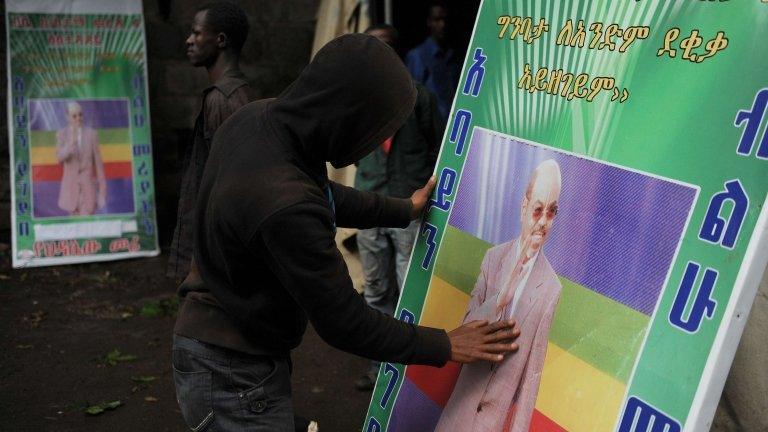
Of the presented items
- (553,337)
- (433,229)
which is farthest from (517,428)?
(433,229)

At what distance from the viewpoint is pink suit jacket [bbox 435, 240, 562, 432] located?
74.1 inches

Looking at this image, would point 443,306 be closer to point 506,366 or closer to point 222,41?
point 506,366

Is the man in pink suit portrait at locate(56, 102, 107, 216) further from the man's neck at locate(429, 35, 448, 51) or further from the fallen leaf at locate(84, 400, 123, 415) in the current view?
the man's neck at locate(429, 35, 448, 51)

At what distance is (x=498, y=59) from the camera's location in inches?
87.4

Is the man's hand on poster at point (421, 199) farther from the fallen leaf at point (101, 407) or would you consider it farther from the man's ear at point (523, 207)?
the fallen leaf at point (101, 407)

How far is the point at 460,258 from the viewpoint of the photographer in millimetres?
2223

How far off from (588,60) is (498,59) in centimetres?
36

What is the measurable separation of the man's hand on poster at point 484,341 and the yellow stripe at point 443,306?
8.4 inches

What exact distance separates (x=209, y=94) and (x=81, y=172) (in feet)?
10.2

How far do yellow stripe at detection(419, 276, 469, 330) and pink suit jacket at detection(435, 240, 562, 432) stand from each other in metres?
0.04

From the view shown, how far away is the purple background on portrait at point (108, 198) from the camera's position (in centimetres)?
602

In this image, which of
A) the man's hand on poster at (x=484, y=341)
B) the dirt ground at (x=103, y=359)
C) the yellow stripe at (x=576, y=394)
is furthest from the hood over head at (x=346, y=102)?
the dirt ground at (x=103, y=359)

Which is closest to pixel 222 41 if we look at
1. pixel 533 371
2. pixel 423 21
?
pixel 533 371

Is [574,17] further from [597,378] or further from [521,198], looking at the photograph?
[597,378]
